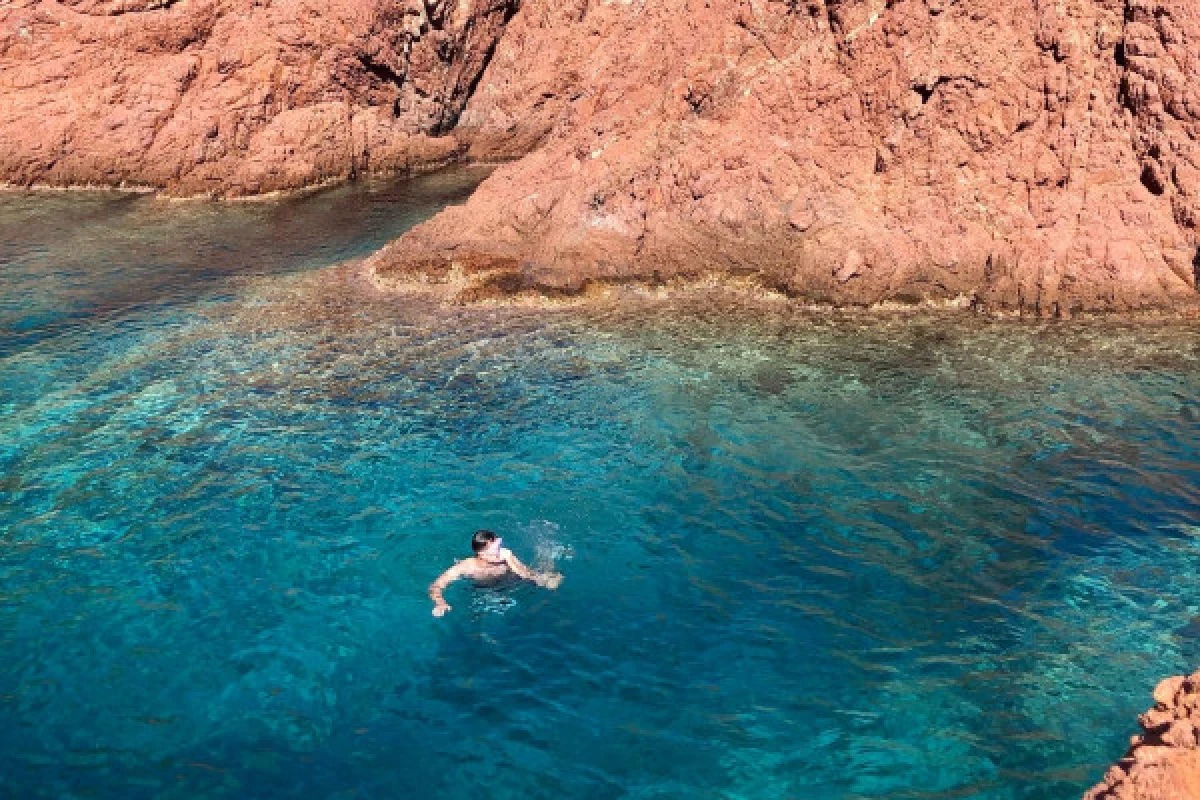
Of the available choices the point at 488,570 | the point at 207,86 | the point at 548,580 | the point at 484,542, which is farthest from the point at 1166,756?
the point at 207,86

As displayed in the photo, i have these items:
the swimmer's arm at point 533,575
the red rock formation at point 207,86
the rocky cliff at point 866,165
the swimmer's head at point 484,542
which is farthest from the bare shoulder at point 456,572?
the red rock formation at point 207,86

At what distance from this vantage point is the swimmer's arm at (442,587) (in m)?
9.92

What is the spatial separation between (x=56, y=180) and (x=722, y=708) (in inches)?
923

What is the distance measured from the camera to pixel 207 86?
82.1 feet

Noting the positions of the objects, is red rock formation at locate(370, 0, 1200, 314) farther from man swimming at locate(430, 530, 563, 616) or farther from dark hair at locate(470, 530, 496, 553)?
dark hair at locate(470, 530, 496, 553)

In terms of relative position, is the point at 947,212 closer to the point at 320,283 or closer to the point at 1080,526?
the point at 1080,526

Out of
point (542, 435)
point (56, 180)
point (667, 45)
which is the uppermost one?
point (667, 45)

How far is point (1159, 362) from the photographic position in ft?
45.2

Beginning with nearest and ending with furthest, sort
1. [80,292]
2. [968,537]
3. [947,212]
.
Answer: [968,537]
[947,212]
[80,292]

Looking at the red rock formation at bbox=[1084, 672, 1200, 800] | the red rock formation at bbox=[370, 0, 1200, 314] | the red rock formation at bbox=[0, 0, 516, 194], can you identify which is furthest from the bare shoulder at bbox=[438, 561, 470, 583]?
the red rock formation at bbox=[0, 0, 516, 194]

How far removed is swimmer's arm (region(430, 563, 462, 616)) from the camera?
9922 mm

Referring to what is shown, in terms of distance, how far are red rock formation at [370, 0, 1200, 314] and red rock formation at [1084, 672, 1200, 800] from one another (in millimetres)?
10527

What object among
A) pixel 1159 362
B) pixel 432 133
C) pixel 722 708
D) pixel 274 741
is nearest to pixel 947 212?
pixel 1159 362

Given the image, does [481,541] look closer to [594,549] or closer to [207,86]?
[594,549]
